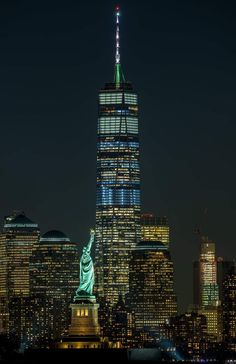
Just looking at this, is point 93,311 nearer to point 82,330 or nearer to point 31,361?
point 82,330

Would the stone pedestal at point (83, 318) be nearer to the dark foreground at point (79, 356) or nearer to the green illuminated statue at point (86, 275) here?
the green illuminated statue at point (86, 275)

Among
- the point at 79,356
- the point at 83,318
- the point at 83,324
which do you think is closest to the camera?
the point at 79,356

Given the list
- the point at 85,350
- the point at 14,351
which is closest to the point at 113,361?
the point at 85,350

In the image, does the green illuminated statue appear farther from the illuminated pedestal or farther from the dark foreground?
the dark foreground

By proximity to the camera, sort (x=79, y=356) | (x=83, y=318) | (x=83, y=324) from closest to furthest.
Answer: (x=79, y=356), (x=83, y=324), (x=83, y=318)

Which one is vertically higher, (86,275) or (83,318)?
(86,275)

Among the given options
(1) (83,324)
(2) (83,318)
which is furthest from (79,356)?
(2) (83,318)

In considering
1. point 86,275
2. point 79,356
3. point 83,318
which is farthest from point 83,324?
point 79,356

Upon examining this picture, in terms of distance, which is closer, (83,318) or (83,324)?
(83,324)

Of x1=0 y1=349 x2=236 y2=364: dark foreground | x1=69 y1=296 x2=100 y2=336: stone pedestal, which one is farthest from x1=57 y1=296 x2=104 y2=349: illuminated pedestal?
x1=0 y1=349 x2=236 y2=364: dark foreground

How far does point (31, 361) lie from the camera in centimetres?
17850

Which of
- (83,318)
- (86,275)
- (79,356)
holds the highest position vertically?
(86,275)

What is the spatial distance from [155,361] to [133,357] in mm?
2369

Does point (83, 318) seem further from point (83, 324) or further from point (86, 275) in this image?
point (86, 275)
